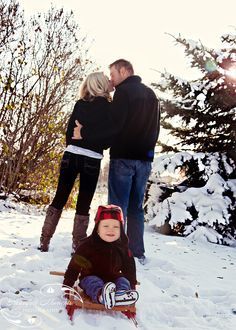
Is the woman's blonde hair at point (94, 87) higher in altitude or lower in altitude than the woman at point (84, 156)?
higher

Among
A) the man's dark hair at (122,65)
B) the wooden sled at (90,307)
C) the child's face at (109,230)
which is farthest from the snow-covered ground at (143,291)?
the man's dark hair at (122,65)

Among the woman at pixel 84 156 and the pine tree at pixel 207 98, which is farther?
the pine tree at pixel 207 98

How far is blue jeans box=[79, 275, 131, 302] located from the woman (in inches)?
46.5

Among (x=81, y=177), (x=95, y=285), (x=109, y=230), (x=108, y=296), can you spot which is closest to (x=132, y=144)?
(x=81, y=177)

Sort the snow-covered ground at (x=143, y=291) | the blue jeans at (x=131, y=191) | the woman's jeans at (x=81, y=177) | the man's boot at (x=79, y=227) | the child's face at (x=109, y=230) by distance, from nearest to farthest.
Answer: the snow-covered ground at (x=143, y=291) → the child's face at (x=109, y=230) → the woman's jeans at (x=81, y=177) → the man's boot at (x=79, y=227) → the blue jeans at (x=131, y=191)

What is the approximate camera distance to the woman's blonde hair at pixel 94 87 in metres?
3.88

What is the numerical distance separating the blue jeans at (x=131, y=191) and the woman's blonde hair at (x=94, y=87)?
28.7 inches

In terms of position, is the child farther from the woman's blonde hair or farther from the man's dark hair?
the man's dark hair

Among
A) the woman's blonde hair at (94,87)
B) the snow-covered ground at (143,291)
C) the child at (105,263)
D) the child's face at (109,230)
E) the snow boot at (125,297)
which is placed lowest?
the snow-covered ground at (143,291)

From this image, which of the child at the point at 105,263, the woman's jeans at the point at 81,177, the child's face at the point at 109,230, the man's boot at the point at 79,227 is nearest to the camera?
the child at the point at 105,263

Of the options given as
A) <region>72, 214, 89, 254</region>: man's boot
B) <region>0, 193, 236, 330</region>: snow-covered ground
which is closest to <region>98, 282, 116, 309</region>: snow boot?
<region>0, 193, 236, 330</region>: snow-covered ground

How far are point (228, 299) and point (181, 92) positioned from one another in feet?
16.2

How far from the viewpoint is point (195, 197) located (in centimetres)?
687

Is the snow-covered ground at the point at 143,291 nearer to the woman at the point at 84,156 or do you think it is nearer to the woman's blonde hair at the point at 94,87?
the woman at the point at 84,156
